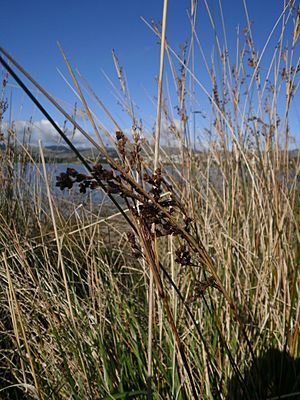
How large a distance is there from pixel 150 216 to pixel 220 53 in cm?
109

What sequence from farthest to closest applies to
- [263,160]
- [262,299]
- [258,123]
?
[258,123] → [263,160] → [262,299]

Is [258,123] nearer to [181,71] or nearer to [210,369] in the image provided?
[181,71]

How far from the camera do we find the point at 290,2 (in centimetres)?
115

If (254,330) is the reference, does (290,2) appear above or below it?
above

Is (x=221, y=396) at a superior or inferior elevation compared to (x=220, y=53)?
inferior

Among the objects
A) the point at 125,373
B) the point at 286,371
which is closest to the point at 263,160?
the point at 286,371


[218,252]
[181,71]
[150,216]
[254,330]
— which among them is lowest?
[254,330]

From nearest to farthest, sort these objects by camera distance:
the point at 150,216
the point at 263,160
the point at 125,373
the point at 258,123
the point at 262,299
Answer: the point at 150,216 → the point at 125,373 → the point at 262,299 → the point at 263,160 → the point at 258,123

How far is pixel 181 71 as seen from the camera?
1324 millimetres

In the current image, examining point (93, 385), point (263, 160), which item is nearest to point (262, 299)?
point (263, 160)

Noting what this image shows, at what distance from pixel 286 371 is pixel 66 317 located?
2.28 ft

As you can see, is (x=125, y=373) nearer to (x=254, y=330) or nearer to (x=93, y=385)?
(x=93, y=385)

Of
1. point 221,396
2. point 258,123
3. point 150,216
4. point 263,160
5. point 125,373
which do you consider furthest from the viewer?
point 258,123

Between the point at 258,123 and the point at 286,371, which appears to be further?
the point at 258,123
